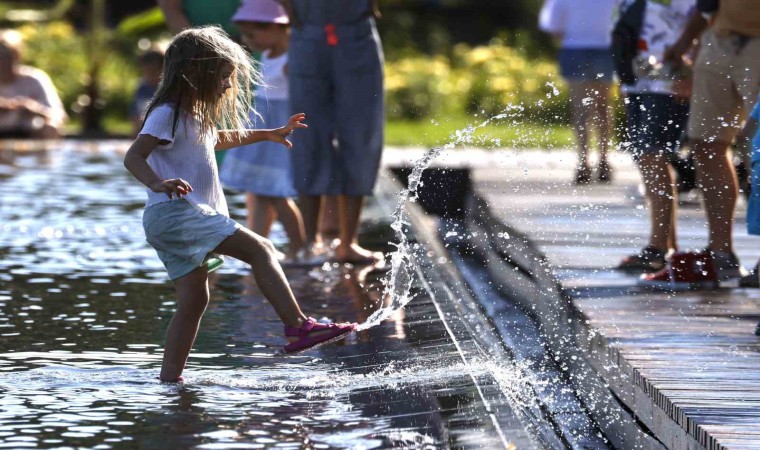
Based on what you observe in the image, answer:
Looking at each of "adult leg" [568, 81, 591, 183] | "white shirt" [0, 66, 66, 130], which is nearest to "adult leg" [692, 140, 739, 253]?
"adult leg" [568, 81, 591, 183]

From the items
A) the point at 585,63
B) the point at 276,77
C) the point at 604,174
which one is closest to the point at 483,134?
the point at 585,63

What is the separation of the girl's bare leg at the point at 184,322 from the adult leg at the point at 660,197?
3.00 metres

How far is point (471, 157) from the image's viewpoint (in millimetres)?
15633

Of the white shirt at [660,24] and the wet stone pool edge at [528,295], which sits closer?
the wet stone pool edge at [528,295]

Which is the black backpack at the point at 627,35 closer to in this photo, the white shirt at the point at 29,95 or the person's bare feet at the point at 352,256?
the person's bare feet at the point at 352,256

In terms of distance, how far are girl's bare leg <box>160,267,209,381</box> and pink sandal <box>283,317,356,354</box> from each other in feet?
1.00

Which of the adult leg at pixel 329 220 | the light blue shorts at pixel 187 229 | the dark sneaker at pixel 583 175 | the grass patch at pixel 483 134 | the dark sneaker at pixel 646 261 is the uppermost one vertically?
the light blue shorts at pixel 187 229

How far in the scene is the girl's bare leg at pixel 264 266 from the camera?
5.16 meters

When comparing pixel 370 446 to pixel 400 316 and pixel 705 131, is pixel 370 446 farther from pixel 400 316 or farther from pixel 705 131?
pixel 705 131

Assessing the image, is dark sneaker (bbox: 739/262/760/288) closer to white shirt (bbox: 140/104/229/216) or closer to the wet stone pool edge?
the wet stone pool edge

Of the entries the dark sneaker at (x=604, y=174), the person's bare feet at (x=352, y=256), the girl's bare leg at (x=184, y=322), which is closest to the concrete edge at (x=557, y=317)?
the person's bare feet at (x=352, y=256)

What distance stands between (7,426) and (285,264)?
11.9 feet

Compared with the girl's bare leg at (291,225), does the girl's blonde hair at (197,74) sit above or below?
above

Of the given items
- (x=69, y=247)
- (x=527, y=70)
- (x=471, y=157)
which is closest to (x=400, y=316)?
(x=69, y=247)
